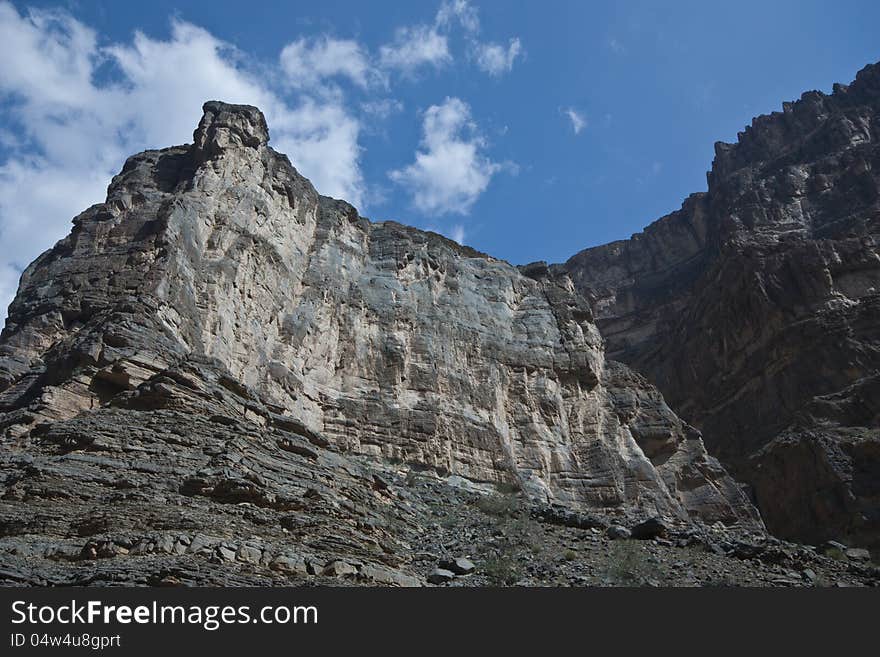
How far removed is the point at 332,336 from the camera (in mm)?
38781

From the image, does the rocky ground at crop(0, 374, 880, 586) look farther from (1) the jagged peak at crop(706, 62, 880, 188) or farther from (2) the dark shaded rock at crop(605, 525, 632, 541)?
(1) the jagged peak at crop(706, 62, 880, 188)

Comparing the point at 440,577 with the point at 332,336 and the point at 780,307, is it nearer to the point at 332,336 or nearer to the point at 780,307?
the point at 332,336

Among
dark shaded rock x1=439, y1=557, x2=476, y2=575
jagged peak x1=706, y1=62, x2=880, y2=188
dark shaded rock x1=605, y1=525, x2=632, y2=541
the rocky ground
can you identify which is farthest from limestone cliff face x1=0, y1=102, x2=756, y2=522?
jagged peak x1=706, y1=62, x2=880, y2=188

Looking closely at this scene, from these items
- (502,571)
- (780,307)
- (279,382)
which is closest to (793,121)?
(780,307)

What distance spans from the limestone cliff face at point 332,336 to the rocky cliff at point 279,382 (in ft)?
0.36

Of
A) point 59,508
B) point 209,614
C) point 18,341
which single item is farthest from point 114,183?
point 209,614

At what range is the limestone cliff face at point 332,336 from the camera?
27562 millimetres

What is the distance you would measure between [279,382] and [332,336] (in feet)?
18.2

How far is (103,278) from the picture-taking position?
30.9m

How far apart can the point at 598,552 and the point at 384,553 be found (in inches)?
280

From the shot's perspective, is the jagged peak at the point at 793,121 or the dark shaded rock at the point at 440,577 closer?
the dark shaded rock at the point at 440,577

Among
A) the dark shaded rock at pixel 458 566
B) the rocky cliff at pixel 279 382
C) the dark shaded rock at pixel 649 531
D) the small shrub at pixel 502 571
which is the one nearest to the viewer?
the rocky cliff at pixel 279 382

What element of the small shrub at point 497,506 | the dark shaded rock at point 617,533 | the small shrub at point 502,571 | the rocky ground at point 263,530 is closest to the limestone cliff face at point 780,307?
the small shrub at point 497,506

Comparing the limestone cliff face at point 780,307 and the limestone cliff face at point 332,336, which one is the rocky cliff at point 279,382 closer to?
the limestone cliff face at point 332,336
